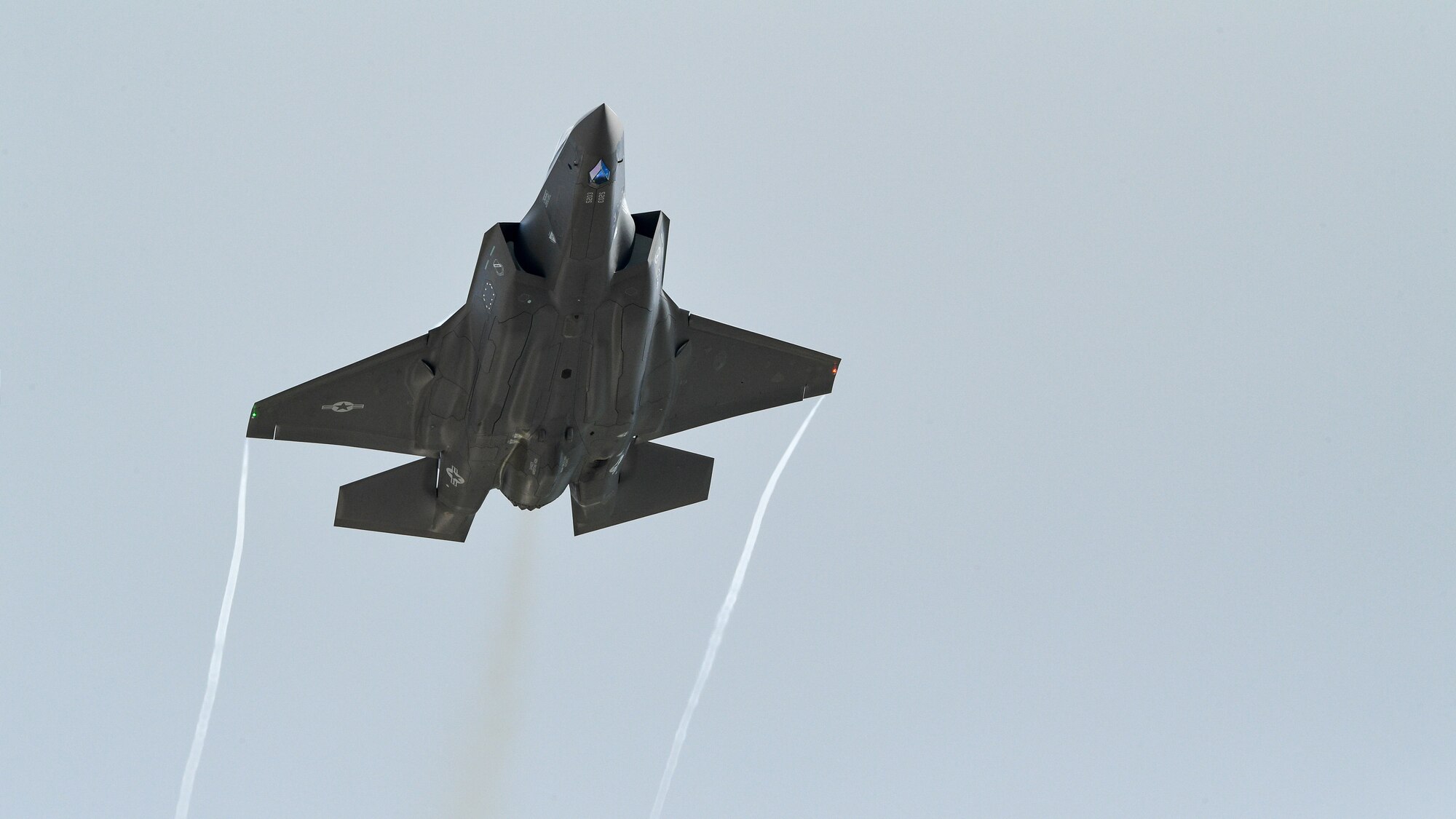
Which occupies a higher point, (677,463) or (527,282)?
(527,282)

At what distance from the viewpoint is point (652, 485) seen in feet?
88.3

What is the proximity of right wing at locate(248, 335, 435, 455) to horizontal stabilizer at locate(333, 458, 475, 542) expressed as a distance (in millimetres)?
713

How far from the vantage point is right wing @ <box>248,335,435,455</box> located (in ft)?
80.9

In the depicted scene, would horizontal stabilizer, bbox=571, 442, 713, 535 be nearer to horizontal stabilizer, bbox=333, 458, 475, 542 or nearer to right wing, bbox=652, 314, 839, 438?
right wing, bbox=652, 314, 839, 438

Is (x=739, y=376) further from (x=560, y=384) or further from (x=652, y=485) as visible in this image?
(x=560, y=384)

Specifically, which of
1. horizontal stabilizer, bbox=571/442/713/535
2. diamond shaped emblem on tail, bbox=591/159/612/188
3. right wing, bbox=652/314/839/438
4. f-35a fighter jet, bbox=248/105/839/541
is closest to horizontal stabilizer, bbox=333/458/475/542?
f-35a fighter jet, bbox=248/105/839/541

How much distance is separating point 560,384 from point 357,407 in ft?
14.4

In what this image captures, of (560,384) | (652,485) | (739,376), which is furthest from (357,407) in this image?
A: (739,376)

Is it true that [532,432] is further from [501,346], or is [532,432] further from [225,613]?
[225,613]

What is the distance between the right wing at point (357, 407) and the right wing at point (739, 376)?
485cm

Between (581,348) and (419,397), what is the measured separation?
3.79m

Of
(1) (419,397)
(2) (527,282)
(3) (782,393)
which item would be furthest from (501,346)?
(3) (782,393)

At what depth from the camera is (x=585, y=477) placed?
26.1 metres

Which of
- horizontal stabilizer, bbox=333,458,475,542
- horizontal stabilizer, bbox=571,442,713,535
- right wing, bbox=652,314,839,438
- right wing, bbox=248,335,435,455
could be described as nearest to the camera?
right wing, bbox=248,335,435,455
